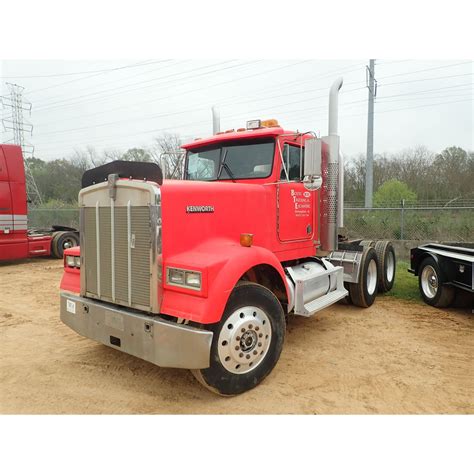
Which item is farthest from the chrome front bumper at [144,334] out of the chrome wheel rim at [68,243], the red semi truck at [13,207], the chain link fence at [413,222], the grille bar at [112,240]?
the chain link fence at [413,222]

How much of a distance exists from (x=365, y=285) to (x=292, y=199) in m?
2.73

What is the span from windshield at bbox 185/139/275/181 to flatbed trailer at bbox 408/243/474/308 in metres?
3.74

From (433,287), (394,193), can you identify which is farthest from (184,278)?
(394,193)

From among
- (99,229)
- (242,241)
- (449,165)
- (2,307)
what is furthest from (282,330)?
(449,165)

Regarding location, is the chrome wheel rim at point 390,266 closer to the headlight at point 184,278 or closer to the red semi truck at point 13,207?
the headlight at point 184,278

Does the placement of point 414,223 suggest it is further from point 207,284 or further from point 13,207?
point 13,207

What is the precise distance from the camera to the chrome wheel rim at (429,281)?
6.82 meters

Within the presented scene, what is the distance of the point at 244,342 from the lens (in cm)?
348

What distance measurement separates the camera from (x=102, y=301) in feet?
12.9

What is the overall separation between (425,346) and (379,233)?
830 centimetres

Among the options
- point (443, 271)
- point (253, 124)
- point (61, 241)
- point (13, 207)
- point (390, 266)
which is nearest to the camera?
point (253, 124)

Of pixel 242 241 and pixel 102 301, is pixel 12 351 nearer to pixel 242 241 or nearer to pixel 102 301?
pixel 102 301

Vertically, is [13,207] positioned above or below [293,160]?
below

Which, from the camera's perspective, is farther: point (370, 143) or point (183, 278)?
point (370, 143)
